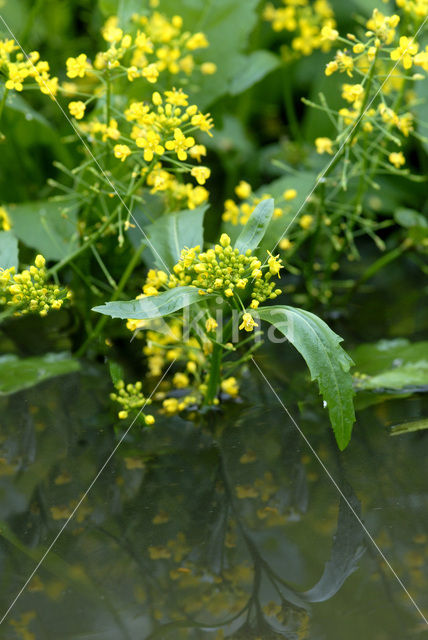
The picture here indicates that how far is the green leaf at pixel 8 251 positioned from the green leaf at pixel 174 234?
0.18 meters

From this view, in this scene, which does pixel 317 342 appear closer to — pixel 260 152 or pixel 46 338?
pixel 46 338

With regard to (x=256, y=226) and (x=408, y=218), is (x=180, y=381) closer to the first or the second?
(x=256, y=226)

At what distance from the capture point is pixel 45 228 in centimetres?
103

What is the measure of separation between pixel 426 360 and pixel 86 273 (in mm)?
530

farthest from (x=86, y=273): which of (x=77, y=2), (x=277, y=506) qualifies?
(x=77, y=2)

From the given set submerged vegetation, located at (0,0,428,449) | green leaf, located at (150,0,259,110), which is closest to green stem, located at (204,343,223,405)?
submerged vegetation, located at (0,0,428,449)

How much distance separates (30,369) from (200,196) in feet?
1.21

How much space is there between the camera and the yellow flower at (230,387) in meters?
0.95

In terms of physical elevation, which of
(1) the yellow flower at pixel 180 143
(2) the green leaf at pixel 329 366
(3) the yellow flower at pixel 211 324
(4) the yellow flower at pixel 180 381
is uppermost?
(1) the yellow flower at pixel 180 143

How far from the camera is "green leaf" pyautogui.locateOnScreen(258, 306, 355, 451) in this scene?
72 cm

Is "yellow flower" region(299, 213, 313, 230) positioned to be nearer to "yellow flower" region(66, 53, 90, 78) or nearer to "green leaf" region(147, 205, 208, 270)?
"green leaf" region(147, 205, 208, 270)

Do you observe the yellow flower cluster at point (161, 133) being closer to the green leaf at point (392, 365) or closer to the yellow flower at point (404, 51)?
the yellow flower at point (404, 51)

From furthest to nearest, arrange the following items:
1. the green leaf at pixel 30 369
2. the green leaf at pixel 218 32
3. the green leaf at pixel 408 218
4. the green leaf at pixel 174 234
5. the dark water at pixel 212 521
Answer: the green leaf at pixel 218 32 < the green leaf at pixel 408 218 < the green leaf at pixel 30 369 < the green leaf at pixel 174 234 < the dark water at pixel 212 521

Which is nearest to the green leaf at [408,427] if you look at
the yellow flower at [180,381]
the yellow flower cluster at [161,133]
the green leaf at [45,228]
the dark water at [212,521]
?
the dark water at [212,521]
